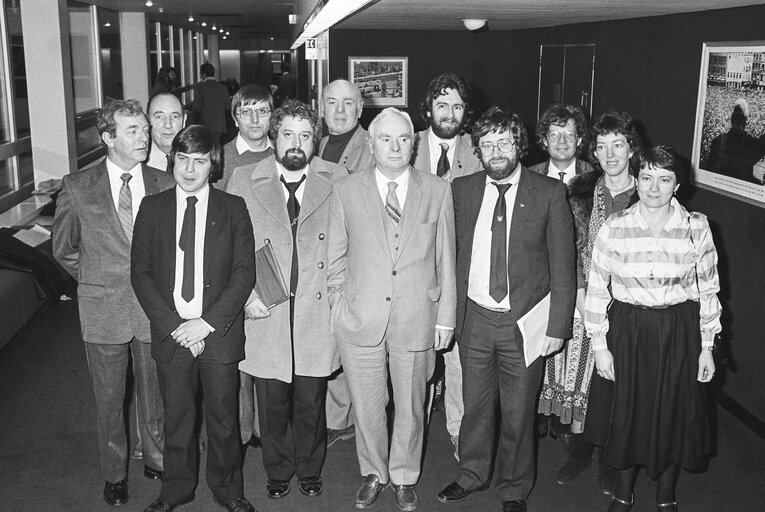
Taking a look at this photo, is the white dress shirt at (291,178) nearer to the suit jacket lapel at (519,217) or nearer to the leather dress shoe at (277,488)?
the suit jacket lapel at (519,217)

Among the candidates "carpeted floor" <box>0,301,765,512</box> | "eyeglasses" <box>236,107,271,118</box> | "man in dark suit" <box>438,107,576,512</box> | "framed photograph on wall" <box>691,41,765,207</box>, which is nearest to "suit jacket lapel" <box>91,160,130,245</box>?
"eyeglasses" <box>236,107,271,118</box>

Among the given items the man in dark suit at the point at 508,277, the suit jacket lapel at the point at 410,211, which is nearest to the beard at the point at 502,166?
the man in dark suit at the point at 508,277

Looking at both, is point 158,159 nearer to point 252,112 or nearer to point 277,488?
point 252,112

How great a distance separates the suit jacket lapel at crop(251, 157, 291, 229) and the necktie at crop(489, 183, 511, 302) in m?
0.98

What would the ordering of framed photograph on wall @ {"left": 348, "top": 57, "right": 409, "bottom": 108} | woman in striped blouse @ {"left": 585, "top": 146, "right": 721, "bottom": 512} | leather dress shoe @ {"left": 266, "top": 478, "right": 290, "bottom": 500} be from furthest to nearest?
framed photograph on wall @ {"left": 348, "top": 57, "right": 409, "bottom": 108}, leather dress shoe @ {"left": 266, "top": 478, "right": 290, "bottom": 500}, woman in striped blouse @ {"left": 585, "top": 146, "right": 721, "bottom": 512}

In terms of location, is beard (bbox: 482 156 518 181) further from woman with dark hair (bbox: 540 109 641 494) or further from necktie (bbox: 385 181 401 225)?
woman with dark hair (bbox: 540 109 641 494)

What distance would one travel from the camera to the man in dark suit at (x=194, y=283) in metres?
3.39

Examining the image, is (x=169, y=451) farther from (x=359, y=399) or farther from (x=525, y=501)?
(x=525, y=501)

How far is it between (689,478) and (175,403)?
8.90 feet

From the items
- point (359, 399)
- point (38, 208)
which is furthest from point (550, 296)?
point (38, 208)

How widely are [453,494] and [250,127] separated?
222 cm

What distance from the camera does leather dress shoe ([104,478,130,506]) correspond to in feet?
12.4

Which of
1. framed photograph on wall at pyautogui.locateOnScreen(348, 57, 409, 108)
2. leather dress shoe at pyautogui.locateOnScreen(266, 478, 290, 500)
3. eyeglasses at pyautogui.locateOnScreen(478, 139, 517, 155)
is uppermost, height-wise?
framed photograph on wall at pyautogui.locateOnScreen(348, 57, 409, 108)

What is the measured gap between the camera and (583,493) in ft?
13.0
